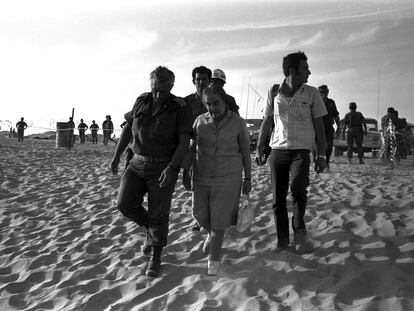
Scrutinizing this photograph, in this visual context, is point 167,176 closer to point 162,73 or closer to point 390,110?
point 162,73

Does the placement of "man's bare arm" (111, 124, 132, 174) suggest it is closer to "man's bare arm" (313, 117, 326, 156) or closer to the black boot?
the black boot

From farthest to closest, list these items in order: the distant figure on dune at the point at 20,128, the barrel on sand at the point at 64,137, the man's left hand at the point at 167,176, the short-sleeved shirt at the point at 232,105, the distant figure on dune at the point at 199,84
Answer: the distant figure on dune at the point at 20,128 < the barrel on sand at the point at 64,137 < the distant figure on dune at the point at 199,84 < the short-sleeved shirt at the point at 232,105 < the man's left hand at the point at 167,176

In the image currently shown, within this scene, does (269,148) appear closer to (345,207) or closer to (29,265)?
(345,207)

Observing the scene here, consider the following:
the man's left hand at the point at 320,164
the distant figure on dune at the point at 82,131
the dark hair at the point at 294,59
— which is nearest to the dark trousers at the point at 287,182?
the man's left hand at the point at 320,164

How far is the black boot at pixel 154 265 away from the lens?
3.84 m

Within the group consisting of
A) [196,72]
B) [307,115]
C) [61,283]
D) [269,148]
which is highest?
[196,72]

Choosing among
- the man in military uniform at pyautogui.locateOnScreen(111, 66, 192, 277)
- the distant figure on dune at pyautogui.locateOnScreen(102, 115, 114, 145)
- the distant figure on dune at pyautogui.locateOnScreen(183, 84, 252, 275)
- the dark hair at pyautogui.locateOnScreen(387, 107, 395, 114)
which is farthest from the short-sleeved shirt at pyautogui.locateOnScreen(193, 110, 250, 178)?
the distant figure on dune at pyautogui.locateOnScreen(102, 115, 114, 145)

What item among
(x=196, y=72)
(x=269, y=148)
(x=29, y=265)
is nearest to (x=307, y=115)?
(x=269, y=148)

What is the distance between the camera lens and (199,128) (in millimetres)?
3883

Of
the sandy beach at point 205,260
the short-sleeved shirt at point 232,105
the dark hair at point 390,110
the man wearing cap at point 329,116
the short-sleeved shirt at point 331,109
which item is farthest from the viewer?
the dark hair at point 390,110

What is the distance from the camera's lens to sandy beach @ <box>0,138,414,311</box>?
332cm

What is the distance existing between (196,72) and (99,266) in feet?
Result: 7.15

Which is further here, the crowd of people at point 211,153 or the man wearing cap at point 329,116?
the man wearing cap at point 329,116

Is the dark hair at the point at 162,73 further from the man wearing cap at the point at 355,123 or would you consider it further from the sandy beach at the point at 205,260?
the man wearing cap at the point at 355,123
